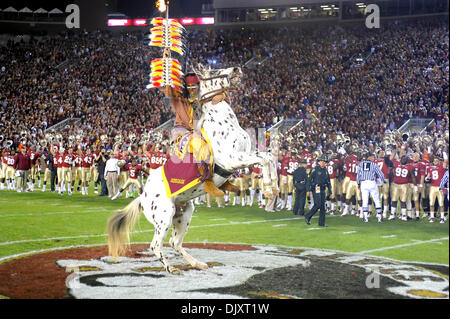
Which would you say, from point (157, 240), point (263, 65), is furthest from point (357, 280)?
point (263, 65)

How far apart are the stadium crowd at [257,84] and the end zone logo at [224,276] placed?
1109cm

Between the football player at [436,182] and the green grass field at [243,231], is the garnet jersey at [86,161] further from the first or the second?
the football player at [436,182]

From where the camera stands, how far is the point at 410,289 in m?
5.48

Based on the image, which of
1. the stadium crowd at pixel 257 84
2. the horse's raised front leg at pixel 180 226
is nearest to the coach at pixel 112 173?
the stadium crowd at pixel 257 84

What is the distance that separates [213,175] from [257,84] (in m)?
23.2

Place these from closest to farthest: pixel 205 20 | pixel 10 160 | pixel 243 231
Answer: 1. pixel 243 231
2. pixel 10 160
3. pixel 205 20

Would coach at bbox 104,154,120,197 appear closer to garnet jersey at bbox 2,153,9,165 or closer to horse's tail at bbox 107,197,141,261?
garnet jersey at bbox 2,153,9,165

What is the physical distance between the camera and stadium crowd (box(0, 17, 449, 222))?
22.6m

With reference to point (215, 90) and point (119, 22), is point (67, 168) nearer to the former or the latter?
point (215, 90)

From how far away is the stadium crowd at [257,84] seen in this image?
2264cm

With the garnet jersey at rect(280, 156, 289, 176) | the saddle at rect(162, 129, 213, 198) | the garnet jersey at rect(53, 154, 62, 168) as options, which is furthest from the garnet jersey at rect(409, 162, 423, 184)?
the garnet jersey at rect(53, 154, 62, 168)

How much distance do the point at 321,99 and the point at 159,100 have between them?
28.5 ft

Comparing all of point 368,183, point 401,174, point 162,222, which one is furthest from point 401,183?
point 162,222

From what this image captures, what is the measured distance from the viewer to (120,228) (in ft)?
21.4
